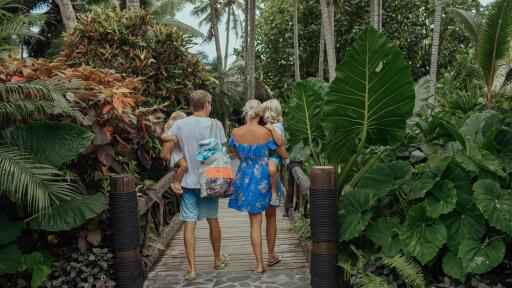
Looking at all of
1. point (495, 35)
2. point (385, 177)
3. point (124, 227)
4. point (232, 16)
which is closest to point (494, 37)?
point (495, 35)

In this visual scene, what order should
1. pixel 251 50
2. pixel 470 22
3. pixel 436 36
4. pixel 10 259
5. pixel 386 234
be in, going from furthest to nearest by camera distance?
pixel 251 50, pixel 436 36, pixel 470 22, pixel 386 234, pixel 10 259

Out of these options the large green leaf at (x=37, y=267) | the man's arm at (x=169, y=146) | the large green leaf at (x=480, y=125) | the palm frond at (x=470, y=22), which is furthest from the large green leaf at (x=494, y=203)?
the palm frond at (x=470, y=22)

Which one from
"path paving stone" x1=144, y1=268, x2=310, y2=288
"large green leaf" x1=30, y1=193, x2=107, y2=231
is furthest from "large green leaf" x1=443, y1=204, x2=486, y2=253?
"large green leaf" x1=30, y1=193, x2=107, y2=231

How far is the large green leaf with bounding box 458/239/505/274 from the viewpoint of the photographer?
3527 mm

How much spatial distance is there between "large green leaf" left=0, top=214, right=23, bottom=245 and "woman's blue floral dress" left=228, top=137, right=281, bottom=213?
1815mm

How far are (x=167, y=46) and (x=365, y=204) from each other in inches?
188

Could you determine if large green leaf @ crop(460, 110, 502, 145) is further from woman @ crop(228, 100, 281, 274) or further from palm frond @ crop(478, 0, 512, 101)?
palm frond @ crop(478, 0, 512, 101)

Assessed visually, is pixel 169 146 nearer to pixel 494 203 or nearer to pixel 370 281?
pixel 370 281

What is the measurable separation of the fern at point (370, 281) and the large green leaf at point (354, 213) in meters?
0.29

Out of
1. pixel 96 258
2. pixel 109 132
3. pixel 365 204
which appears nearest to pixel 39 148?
pixel 109 132

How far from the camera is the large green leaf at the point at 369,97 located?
387 cm

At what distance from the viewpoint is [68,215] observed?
3.67 meters

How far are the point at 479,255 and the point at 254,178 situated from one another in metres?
1.91

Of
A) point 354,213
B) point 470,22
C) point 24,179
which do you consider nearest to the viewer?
point 24,179
